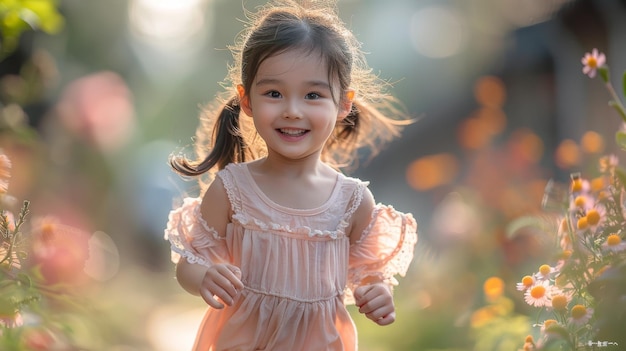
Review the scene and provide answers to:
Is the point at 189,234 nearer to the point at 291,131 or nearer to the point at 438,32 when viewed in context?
the point at 291,131

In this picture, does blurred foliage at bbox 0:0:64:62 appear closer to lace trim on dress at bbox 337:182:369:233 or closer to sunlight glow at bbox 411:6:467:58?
lace trim on dress at bbox 337:182:369:233

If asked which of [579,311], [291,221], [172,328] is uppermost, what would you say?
[172,328]

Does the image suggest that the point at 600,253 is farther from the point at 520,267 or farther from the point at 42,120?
Answer: the point at 42,120

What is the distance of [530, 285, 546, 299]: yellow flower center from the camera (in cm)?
208

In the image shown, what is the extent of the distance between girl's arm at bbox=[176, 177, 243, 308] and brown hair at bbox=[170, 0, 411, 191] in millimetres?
195

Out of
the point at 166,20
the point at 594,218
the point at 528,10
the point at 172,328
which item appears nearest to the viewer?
the point at 594,218

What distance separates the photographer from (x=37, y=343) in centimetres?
199

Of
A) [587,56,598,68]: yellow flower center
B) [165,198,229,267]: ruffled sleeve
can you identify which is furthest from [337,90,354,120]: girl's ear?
[587,56,598,68]: yellow flower center

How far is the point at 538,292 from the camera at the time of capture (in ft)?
6.82

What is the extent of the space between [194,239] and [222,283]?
248 mm

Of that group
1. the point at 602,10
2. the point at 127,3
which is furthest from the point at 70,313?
the point at 127,3

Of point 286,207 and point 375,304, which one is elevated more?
point 286,207

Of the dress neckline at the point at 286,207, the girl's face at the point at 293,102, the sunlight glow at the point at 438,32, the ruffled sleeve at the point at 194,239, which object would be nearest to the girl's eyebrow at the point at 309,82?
the girl's face at the point at 293,102

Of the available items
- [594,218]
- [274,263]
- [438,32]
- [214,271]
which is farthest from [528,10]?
[214,271]
